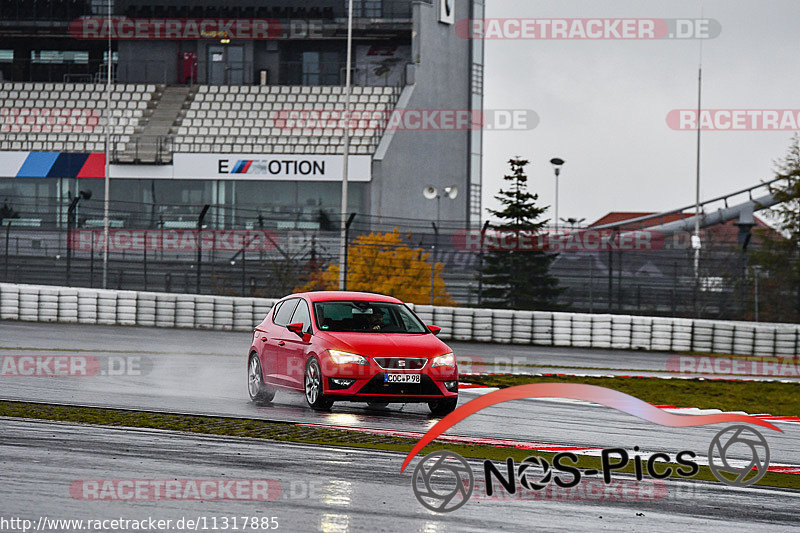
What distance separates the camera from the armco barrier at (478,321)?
2473 centimetres

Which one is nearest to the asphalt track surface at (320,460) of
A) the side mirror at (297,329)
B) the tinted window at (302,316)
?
the side mirror at (297,329)

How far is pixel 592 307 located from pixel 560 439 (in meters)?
16.8

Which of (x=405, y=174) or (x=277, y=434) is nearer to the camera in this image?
(x=277, y=434)

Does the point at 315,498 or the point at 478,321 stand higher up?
the point at 315,498

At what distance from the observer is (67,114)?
148ft

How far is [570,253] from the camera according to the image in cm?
2956

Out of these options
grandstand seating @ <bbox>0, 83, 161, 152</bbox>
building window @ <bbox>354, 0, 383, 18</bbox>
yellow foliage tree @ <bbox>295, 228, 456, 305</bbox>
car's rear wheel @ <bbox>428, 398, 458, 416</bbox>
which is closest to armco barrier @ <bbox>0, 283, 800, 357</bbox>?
yellow foliage tree @ <bbox>295, 228, 456, 305</bbox>

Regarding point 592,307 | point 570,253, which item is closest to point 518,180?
point 570,253

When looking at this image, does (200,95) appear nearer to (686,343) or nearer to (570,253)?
(570,253)

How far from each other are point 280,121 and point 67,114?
8.54m

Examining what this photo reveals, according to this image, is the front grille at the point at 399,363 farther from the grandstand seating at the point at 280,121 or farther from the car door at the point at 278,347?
the grandstand seating at the point at 280,121

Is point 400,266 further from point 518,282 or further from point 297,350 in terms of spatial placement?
point 297,350

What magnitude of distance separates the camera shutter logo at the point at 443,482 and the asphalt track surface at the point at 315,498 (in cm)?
8

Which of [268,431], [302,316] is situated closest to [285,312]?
[302,316]
